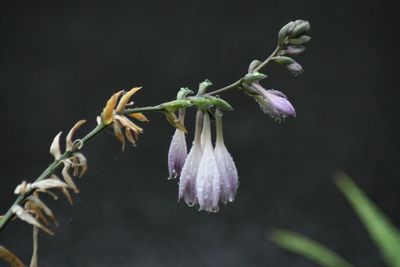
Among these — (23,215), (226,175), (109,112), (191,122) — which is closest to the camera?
(23,215)

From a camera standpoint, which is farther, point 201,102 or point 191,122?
point 191,122

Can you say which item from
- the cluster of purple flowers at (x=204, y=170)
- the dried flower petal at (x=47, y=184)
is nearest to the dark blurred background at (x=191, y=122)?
the cluster of purple flowers at (x=204, y=170)

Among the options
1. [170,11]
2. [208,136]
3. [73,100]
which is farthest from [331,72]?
[208,136]

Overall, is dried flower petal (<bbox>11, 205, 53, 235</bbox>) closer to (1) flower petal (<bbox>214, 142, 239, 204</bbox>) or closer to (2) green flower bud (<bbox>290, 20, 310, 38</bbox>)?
(1) flower petal (<bbox>214, 142, 239, 204</bbox>)

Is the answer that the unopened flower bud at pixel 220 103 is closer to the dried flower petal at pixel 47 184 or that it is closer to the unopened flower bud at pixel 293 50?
the unopened flower bud at pixel 293 50

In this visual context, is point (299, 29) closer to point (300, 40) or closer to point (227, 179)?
point (300, 40)

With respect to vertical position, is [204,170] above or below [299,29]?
below

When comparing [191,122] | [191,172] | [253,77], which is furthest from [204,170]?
[191,122]

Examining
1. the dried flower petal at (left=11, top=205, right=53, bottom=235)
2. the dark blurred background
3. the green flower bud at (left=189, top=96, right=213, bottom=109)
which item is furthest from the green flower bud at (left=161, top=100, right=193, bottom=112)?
the dark blurred background
